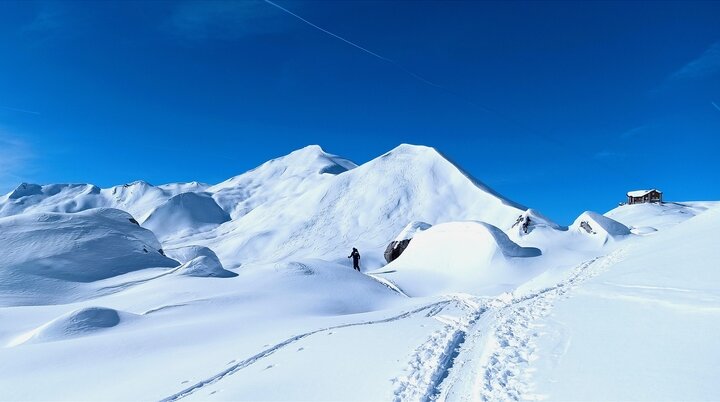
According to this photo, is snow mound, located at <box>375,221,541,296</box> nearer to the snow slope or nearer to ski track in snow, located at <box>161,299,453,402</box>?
ski track in snow, located at <box>161,299,453,402</box>

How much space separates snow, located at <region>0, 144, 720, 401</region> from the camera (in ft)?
20.3

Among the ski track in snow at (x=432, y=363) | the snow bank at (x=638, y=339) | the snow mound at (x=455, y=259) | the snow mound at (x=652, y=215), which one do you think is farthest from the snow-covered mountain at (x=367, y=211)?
the ski track in snow at (x=432, y=363)

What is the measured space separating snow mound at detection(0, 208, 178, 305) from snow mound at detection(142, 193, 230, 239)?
9857cm

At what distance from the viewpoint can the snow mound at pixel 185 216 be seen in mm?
128750

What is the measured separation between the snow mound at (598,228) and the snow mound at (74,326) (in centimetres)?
3210

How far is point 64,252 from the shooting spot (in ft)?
80.1

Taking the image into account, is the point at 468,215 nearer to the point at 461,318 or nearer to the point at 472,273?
the point at 472,273

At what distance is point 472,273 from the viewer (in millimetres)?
23953

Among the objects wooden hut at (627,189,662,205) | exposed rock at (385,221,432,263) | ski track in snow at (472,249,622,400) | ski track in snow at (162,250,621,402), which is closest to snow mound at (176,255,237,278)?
ski track in snow at (162,250,621,402)

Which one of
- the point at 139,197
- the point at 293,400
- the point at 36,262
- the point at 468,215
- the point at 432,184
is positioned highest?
the point at 139,197

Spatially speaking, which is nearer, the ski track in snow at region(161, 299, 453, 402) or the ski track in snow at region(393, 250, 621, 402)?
the ski track in snow at region(393, 250, 621, 402)

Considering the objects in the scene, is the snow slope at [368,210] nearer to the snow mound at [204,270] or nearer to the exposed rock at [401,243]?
the exposed rock at [401,243]

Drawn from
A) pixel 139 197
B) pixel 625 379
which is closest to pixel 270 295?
pixel 625 379

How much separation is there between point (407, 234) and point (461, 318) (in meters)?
31.4
